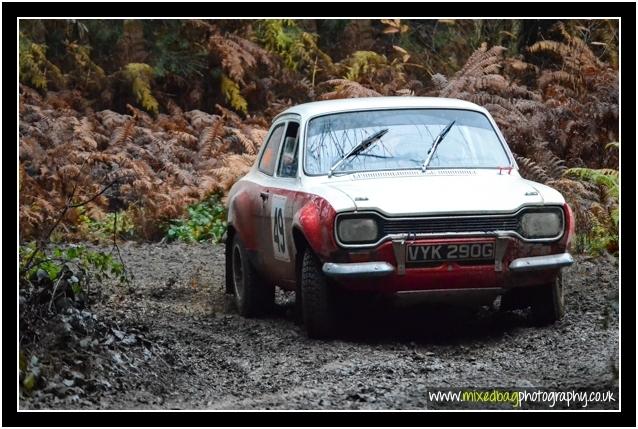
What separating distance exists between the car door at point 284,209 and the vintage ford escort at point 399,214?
0.02 meters

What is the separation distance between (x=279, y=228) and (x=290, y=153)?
73 centimetres

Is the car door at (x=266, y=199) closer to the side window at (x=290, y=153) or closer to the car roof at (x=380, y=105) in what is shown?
the side window at (x=290, y=153)

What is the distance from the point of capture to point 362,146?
843 centimetres

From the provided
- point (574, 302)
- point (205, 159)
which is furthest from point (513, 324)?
point (205, 159)

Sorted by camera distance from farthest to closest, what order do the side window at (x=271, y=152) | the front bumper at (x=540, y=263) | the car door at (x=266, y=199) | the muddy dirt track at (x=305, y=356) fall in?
the side window at (x=271, y=152)
the car door at (x=266, y=199)
the front bumper at (x=540, y=263)
the muddy dirt track at (x=305, y=356)

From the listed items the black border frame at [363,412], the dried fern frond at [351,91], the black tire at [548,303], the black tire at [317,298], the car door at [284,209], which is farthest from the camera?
the dried fern frond at [351,91]

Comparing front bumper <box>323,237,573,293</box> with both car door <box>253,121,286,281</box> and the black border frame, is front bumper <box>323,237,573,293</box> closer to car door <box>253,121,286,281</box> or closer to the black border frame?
the black border frame

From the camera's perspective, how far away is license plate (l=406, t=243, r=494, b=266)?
24.2 ft

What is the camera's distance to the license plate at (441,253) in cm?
739

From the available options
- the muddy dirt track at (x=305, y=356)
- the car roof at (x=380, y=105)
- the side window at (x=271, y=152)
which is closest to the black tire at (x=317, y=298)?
the muddy dirt track at (x=305, y=356)

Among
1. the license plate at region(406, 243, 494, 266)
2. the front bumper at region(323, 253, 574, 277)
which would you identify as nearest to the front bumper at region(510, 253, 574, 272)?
the front bumper at region(323, 253, 574, 277)

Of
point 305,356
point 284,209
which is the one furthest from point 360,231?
point 284,209

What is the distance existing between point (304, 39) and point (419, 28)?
2109 millimetres

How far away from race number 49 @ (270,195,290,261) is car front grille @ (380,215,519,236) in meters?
1.09
